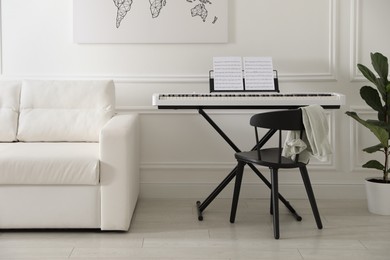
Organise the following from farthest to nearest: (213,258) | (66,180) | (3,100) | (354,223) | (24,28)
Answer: (24,28) → (3,100) → (354,223) → (66,180) → (213,258)

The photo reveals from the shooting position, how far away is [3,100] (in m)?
4.47

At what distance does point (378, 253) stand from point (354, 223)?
0.69 meters

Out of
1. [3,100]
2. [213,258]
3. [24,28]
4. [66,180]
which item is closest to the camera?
[213,258]

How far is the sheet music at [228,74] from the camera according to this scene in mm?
4371

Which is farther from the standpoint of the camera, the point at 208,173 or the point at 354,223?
the point at 208,173

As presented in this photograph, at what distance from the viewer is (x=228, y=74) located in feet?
14.5

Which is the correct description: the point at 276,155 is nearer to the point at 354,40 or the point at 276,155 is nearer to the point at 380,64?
the point at 380,64

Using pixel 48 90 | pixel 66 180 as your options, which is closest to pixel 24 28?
pixel 48 90

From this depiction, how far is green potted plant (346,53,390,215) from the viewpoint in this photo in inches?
169

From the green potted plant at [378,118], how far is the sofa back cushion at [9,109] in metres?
2.36

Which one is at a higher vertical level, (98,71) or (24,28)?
(24,28)

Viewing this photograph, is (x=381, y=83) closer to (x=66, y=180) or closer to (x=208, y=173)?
(x=208, y=173)

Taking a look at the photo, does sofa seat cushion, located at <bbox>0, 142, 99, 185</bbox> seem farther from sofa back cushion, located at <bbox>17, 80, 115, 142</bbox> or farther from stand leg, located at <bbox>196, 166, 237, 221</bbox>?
stand leg, located at <bbox>196, 166, 237, 221</bbox>

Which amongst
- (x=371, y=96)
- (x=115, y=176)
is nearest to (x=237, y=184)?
(x=115, y=176)
